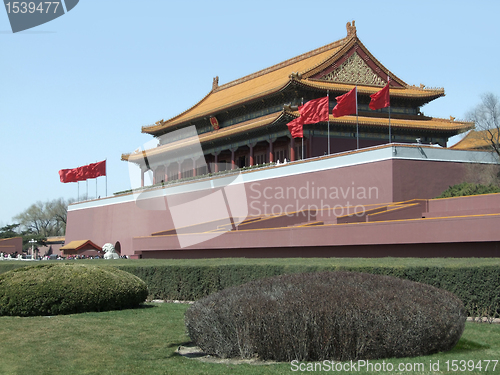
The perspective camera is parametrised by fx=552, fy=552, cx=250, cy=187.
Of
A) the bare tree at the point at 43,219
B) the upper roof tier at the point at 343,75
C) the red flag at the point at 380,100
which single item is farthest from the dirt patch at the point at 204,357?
the bare tree at the point at 43,219

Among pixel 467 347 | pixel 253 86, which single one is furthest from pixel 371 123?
pixel 467 347

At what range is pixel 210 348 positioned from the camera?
7.70 m

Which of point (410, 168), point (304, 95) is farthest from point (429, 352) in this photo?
point (304, 95)

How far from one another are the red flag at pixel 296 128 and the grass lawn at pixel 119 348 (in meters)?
18.5

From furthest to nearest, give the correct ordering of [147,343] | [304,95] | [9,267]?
[304,95]
[9,267]
[147,343]

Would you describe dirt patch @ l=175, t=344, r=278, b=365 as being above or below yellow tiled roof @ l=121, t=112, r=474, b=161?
below

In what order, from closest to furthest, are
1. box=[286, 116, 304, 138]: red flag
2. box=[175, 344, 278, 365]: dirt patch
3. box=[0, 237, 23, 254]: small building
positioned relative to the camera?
box=[175, 344, 278, 365]: dirt patch → box=[286, 116, 304, 138]: red flag → box=[0, 237, 23, 254]: small building

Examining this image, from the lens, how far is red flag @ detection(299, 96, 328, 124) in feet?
88.3

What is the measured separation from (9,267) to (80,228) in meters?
26.8

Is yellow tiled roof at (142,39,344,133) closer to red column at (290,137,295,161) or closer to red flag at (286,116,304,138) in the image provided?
red column at (290,137,295,161)

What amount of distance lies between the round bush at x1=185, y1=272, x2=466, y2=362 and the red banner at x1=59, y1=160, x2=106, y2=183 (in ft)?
124

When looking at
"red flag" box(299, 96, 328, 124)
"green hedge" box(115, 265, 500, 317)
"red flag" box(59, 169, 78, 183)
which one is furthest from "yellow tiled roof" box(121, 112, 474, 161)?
"green hedge" box(115, 265, 500, 317)

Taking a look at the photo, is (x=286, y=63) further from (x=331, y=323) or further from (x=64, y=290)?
(x=331, y=323)

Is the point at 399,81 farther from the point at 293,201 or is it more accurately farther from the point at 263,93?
the point at 293,201
